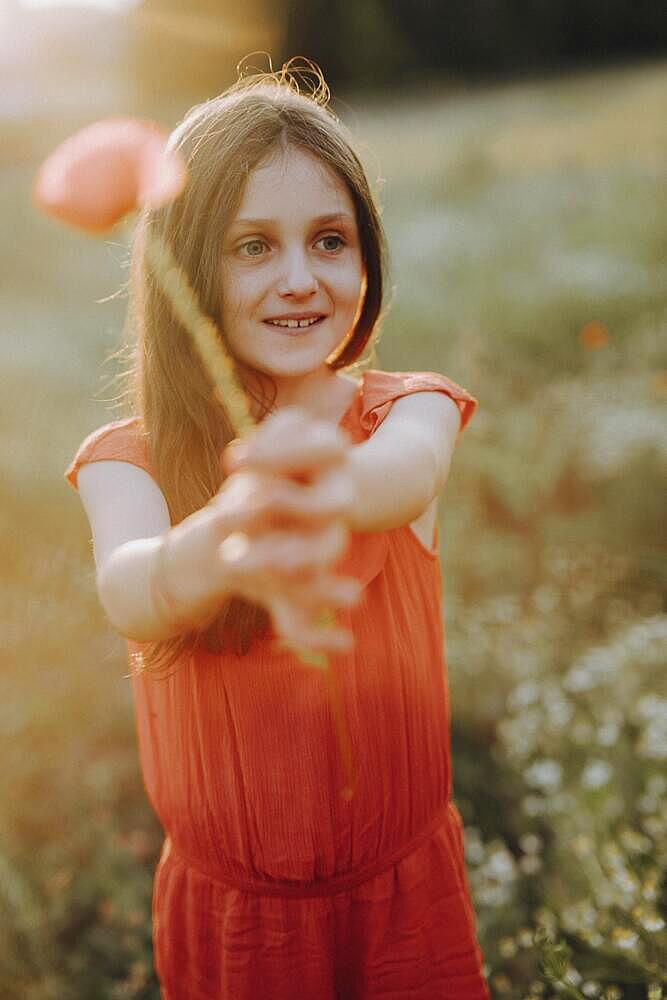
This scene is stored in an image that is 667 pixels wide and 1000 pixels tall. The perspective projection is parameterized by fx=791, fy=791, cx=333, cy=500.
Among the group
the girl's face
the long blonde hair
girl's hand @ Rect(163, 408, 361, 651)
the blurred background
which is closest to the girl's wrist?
girl's hand @ Rect(163, 408, 361, 651)

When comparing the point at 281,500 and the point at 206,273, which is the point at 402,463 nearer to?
the point at 281,500

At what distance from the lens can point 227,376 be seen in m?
1.16

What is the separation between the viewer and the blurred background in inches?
78.3

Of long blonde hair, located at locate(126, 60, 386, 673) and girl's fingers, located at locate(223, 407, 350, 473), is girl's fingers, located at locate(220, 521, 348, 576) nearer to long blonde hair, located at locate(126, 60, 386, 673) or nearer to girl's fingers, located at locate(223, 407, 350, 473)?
girl's fingers, located at locate(223, 407, 350, 473)

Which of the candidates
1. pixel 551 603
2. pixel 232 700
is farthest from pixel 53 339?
pixel 232 700

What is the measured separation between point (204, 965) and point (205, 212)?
1.17 m

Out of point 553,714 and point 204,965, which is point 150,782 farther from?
point 553,714

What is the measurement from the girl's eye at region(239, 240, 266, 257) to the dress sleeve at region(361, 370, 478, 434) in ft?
0.85

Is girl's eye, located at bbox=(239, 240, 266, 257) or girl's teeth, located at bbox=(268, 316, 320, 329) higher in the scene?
girl's eye, located at bbox=(239, 240, 266, 257)

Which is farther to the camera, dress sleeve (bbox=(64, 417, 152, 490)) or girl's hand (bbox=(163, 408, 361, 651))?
dress sleeve (bbox=(64, 417, 152, 490))

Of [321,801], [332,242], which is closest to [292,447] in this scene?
[332,242]

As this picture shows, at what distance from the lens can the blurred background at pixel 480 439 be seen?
1.99 m

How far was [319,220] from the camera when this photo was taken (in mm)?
1082

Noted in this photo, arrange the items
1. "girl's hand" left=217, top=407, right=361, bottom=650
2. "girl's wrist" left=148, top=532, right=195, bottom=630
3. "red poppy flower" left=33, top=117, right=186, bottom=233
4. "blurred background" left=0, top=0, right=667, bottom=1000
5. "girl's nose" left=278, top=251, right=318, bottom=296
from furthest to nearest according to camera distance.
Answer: "blurred background" left=0, top=0, right=667, bottom=1000 < "red poppy flower" left=33, top=117, right=186, bottom=233 < "girl's nose" left=278, top=251, right=318, bottom=296 < "girl's wrist" left=148, top=532, right=195, bottom=630 < "girl's hand" left=217, top=407, right=361, bottom=650
